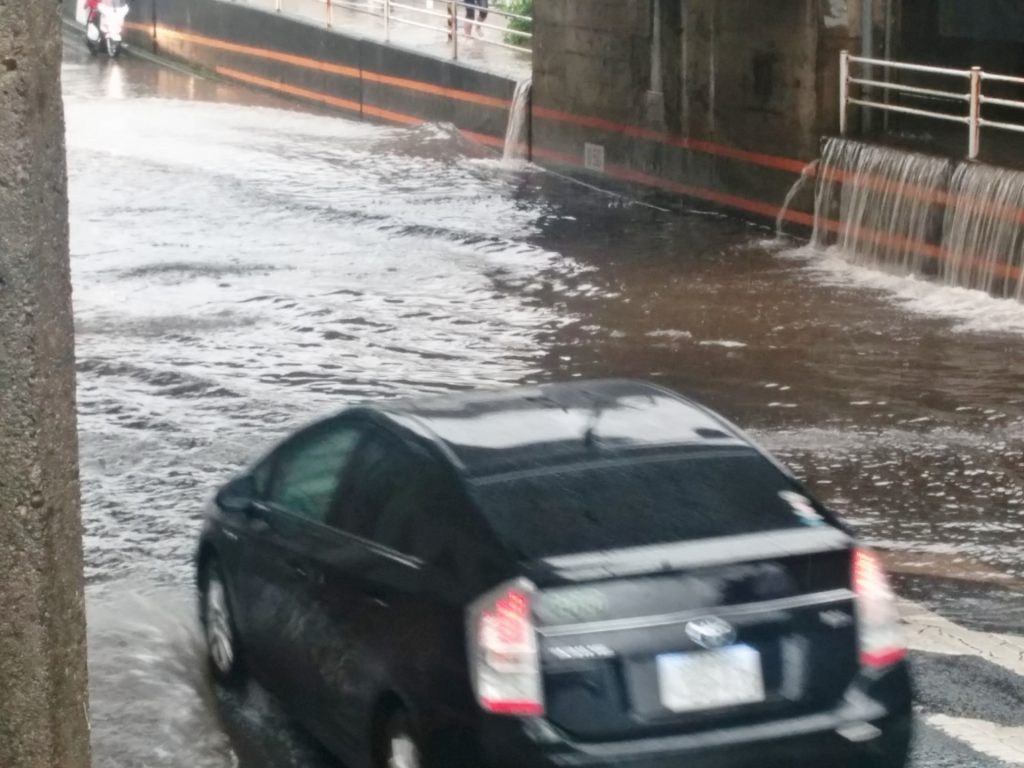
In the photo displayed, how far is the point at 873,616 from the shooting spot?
545cm

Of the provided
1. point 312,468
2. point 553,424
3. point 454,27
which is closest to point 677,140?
point 454,27

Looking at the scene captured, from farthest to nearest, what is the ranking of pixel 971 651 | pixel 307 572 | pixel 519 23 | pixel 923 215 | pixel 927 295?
pixel 519 23 < pixel 923 215 < pixel 927 295 < pixel 971 651 < pixel 307 572

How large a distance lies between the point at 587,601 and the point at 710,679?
0.43 m

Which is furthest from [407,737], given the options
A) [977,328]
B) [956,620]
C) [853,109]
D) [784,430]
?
[853,109]

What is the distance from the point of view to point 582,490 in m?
5.68

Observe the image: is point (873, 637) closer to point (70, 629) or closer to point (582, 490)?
point (582, 490)

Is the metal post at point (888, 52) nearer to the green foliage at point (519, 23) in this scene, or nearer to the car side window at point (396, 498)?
the green foliage at point (519, 23)

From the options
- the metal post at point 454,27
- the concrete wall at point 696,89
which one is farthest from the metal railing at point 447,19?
the concrete wall at point 696,89

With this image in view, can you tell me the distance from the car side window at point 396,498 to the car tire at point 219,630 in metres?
1.31

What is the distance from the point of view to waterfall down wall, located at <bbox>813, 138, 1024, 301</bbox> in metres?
16.8

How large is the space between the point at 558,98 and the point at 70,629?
871 inches

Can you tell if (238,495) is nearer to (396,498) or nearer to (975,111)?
(396,498)

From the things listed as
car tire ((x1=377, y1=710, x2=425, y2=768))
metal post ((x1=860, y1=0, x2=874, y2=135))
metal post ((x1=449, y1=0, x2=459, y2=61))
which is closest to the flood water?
car tire ((x1=377, y1=710, x2=425, y2=768))

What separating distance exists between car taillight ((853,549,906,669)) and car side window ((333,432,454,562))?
1267 millimetres
